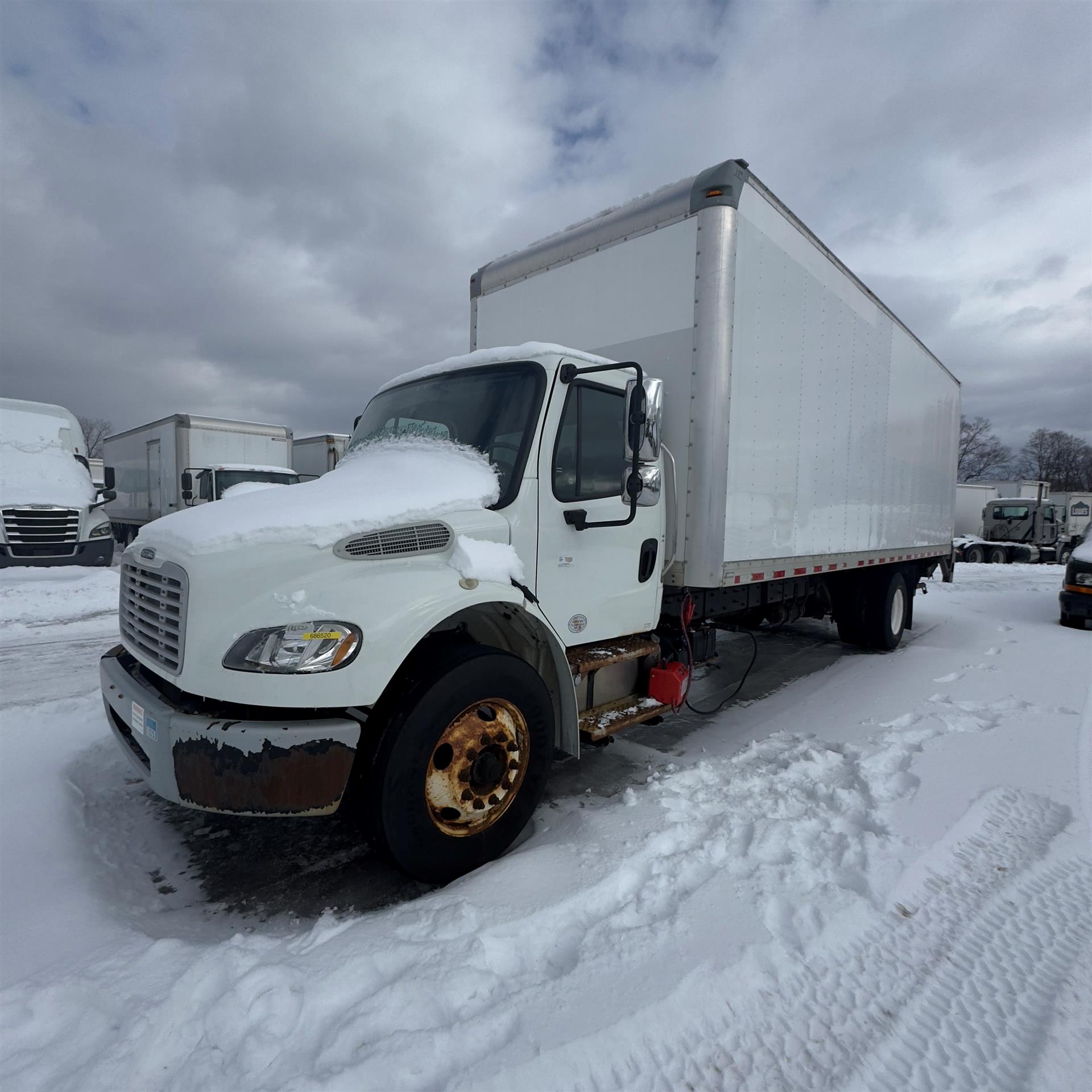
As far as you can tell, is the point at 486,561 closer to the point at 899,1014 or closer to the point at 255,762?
the point at 255,762

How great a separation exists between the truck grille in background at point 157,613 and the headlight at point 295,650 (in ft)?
0.94

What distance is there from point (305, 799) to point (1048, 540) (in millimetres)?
31022

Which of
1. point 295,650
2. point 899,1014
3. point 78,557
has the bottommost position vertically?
point 899,1014

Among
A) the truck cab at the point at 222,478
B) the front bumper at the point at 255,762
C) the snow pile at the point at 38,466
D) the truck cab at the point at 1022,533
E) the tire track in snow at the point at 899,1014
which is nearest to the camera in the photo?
the tire track in snow at the point at 899,1014

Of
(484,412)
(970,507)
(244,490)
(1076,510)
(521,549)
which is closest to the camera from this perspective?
(521,549)

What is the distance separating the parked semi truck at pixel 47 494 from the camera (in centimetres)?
1011

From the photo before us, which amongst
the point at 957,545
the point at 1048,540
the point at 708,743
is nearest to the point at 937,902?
the point at 708,743

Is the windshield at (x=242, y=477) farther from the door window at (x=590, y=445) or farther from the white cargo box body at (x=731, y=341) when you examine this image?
the door window at (x=590, y=445)

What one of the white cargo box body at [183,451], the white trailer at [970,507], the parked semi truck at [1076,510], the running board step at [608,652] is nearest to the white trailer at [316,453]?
the white cargo box body at [183,451]

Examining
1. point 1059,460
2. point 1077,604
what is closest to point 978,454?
point 1059,460

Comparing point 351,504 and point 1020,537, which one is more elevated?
point 351,504

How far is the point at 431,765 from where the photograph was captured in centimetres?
277

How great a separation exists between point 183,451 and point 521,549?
1541 cm

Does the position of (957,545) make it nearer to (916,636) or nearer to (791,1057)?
(916,636)
